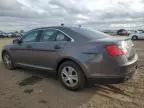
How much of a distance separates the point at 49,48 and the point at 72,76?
1.02 metres

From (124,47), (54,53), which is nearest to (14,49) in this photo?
(54,53)

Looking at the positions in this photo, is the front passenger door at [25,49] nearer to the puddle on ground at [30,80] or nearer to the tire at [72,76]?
the puddle on ground at [30,80]

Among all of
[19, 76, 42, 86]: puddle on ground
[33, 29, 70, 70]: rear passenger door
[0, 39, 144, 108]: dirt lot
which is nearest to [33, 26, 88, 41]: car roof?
[33, 29, 70, 70]: rear passenger door

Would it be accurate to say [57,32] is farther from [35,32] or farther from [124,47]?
[124,47]

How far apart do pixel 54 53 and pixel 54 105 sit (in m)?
1.50

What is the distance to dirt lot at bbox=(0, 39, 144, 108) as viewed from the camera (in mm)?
4324

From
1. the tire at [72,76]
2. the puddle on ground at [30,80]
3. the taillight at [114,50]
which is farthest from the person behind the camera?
the puddle on ground at [30,80]

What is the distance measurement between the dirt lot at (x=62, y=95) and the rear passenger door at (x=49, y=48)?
59 cm

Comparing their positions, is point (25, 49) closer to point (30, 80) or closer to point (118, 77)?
point (30, 80)

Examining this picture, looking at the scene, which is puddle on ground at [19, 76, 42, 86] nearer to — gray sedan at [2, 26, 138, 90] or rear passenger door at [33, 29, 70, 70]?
gray sedan at [2, 26, 138, 90]

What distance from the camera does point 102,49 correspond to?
452 cm

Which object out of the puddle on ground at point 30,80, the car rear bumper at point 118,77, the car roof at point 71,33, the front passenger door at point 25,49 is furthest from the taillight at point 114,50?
the front passenger door at point 25,49

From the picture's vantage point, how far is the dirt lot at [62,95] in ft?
14.2

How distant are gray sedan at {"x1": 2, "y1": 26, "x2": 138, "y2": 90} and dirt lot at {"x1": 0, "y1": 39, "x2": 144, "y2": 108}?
35cm
